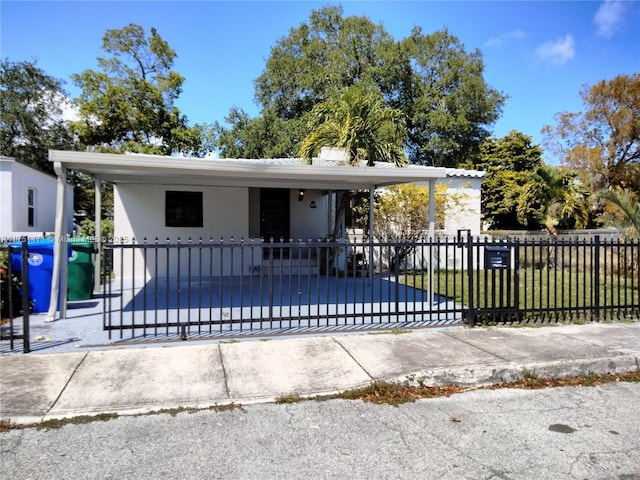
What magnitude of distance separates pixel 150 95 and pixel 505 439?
28634mm

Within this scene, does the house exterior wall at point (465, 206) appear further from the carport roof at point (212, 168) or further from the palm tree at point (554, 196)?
the carport roof at point (212, 168)

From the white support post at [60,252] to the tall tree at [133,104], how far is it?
19.5 meters

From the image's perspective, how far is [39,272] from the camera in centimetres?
796

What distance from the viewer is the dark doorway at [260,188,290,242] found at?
1406 centimetres

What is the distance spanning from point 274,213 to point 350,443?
10.9 metres

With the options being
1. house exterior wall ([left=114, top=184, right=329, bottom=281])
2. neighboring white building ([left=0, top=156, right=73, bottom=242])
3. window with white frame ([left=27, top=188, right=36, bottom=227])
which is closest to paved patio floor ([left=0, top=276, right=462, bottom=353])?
house exterior wall ([left=114, top=184, right=329, bottom=281])

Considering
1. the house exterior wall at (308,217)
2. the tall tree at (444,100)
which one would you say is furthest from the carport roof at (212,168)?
the tall tree at (444,100)

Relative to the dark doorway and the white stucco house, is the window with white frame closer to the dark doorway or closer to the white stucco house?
the white stucco house

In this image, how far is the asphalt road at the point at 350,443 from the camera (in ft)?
10.6

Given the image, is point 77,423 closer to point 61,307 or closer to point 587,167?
point 61,307

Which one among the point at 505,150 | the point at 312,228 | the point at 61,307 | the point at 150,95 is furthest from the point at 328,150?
the point at 505,150

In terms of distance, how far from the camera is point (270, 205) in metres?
14.1

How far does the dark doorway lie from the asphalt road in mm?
9976

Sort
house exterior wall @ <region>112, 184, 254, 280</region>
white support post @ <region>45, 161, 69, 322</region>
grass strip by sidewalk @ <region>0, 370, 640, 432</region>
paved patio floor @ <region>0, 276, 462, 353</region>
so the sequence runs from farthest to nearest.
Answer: house exterior wall @ <region>112, 184, 254, 280</region> < white support post @ <region>45, 161, 69, 322</region> < paved patio floor @ <region>0, 276, 462, 353</region> < grass strip by sidewalk @ <region>0, 370, 640, 432</region>
